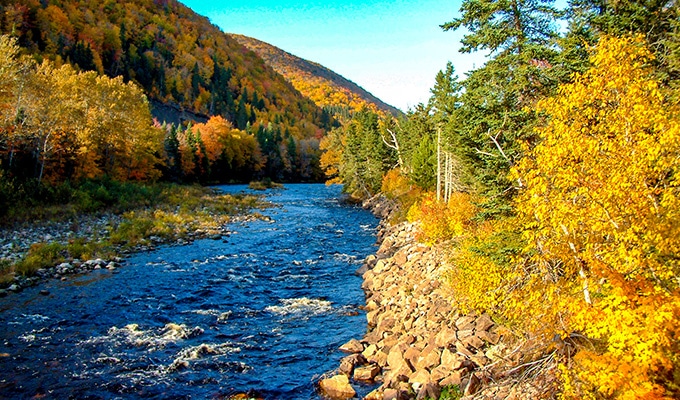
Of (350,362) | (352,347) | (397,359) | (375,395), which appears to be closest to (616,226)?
(375,395)

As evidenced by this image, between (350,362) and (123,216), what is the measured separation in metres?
29.7

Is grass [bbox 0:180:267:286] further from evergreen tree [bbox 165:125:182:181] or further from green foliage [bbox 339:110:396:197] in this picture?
evergreen tree [bbox 165:125:182:181]

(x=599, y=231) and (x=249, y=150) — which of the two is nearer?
(x=599, y=231)

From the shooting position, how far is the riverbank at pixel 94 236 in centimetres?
2069

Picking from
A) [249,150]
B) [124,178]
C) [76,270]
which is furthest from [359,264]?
[249,150]

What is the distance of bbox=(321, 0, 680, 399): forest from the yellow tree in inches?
1.2

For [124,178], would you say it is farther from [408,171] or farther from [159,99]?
[159,99]

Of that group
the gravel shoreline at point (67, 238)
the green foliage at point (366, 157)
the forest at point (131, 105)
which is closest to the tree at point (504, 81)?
the gravel shoreline at point (67, 238)

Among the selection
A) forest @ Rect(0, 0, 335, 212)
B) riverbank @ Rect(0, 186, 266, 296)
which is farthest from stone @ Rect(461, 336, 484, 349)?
forest @ Rect(0, 0, 335, 212)

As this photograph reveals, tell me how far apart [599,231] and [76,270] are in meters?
23.8

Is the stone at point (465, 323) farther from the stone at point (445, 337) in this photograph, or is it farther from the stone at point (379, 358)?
→ the stone at point (379, 358)

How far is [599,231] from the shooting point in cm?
775

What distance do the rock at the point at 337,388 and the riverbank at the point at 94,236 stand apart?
1578cm

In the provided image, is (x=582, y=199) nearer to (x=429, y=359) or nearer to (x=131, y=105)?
(x=429, y=359)
